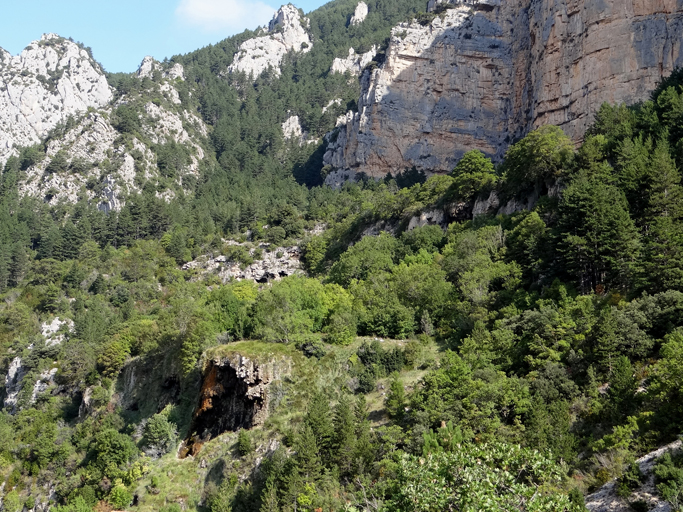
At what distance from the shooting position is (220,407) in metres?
42.7

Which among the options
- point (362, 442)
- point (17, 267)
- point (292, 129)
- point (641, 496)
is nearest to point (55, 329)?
point (17, 267)

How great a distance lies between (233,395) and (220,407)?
48.6 inches

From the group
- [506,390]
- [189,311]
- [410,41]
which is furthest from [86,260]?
[506,390]

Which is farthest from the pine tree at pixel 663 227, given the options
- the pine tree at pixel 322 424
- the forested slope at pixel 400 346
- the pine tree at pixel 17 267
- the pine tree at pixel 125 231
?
the pine tree at pixel 17 267

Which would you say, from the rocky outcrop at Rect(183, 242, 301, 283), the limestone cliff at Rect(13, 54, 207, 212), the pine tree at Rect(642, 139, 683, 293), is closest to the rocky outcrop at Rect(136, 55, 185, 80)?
the limestone cliff at Rect(13, 54, 207, 212)

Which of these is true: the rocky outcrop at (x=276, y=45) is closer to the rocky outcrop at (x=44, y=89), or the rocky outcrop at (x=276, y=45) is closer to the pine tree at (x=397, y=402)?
the rocky outcrop at (x=44, y=89)

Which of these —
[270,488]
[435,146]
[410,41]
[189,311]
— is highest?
[410,41]

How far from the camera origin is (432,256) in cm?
5859

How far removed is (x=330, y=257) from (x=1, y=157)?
8991 cm

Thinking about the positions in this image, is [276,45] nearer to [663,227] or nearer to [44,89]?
[44,89]

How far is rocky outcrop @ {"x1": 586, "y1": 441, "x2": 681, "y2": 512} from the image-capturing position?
1966cm

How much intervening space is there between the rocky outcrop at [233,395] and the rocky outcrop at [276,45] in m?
131

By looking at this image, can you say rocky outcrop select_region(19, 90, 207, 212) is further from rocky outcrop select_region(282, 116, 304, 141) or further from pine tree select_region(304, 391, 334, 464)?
pine tree select_region(304, 391, 334, 464)

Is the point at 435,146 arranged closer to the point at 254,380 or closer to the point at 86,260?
the point at 86,260
